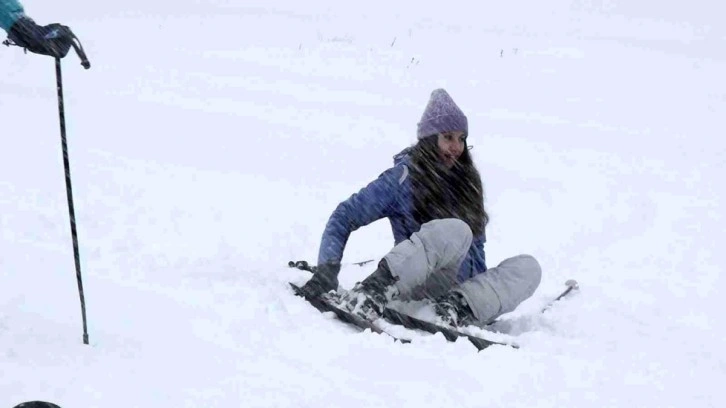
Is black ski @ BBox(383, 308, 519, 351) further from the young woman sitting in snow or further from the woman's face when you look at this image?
the woman's face

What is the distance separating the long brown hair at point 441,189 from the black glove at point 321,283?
2.11 ft

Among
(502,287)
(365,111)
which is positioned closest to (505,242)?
(502,287)

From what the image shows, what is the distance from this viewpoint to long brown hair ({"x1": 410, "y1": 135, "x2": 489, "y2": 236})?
416cm

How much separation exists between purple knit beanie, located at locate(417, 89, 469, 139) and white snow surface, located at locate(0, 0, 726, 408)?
41.1 inches

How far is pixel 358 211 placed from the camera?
4074 mm

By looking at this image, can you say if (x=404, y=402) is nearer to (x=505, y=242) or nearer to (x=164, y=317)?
(x=164, y=317)

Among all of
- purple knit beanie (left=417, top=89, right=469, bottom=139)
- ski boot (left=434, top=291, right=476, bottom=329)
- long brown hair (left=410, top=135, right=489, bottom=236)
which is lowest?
ski boot (left=434, top=291, right=476, bottom=329)

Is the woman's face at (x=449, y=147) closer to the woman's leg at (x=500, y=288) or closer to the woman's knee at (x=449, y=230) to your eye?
the woman's knee at (x=449, y=230)

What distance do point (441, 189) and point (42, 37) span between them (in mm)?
2105

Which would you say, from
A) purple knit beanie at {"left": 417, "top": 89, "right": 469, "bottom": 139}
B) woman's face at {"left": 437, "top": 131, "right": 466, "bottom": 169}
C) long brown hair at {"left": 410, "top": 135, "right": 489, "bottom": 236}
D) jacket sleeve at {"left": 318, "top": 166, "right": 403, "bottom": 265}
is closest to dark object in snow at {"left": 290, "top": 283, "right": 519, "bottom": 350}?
jacket sleeve at {"left": 318, "top": 166, "right": 403, "bottom": 265}

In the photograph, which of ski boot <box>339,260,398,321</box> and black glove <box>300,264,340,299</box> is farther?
black glove <box>300,264,340,299</box>

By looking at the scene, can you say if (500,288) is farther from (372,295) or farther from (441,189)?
(372,295)

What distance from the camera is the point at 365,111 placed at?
883cm

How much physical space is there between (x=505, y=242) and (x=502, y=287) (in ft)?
7.43
